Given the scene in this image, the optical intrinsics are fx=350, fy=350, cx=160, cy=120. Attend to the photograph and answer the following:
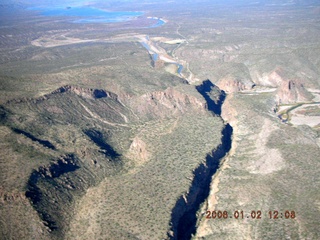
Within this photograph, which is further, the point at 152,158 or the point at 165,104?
the point at 165,104

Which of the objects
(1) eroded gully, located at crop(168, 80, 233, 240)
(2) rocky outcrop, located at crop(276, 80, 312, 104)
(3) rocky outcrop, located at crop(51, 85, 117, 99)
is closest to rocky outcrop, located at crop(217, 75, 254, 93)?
(2) rocky outcrop, located at crop(276, 80, 312, 104)

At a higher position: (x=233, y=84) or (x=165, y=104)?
(x=165, y=104)

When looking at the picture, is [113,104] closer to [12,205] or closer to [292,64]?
[12,205]

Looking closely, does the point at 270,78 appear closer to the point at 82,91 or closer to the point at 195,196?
the point at 82,91

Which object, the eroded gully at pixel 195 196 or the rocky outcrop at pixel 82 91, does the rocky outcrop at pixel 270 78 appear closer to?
the eroded gully at pixel 195 196

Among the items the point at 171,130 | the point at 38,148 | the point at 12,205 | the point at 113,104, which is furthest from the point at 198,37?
the point at 12,205

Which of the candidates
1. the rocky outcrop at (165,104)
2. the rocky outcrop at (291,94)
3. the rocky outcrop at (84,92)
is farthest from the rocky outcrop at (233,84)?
the rocky outcrop at (84,92)

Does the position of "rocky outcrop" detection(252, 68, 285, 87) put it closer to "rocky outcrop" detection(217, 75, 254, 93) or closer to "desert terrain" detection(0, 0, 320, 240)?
"desert terrain" detection(0, 0, 320, 240)

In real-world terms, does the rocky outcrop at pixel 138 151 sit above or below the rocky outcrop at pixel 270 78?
above

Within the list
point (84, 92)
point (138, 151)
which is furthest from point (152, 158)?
point (84, 92)
